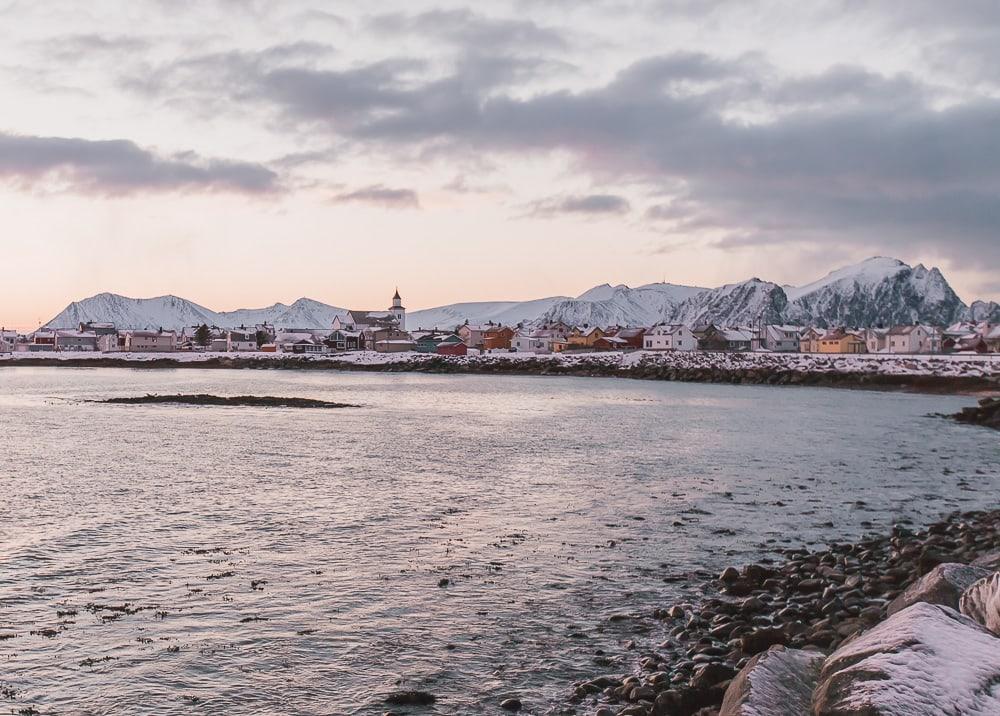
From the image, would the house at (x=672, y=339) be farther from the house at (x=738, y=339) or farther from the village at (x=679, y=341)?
the house at (x=738, y=339)

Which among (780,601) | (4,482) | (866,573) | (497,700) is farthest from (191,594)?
(4,482)

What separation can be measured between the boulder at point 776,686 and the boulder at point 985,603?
156 cm

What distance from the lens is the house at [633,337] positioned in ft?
590

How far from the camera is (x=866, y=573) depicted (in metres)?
14.3

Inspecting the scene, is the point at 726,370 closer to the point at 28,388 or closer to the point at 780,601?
the point at 28,388

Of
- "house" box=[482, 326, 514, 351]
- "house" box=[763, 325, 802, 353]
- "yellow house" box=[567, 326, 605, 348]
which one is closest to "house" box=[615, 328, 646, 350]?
"yellow house" box=[567, 326, 605, 348]

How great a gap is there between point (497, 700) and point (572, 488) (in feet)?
49.0

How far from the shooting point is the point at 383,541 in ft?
56.7

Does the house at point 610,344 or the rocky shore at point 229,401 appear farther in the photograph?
the house at point 610,344

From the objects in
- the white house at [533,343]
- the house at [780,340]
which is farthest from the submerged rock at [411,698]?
the house at [780,340]

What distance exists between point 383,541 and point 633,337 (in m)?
170

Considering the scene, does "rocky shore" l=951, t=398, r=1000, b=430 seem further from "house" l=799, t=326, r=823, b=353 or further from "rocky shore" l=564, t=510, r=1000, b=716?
"house" l=799, t=326, r=823, b=353

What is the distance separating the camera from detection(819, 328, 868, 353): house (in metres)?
166

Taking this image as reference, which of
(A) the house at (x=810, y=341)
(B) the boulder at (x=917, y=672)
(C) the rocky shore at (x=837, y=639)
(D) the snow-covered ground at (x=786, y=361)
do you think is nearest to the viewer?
(B) the boulder at (x=917, y=672)
